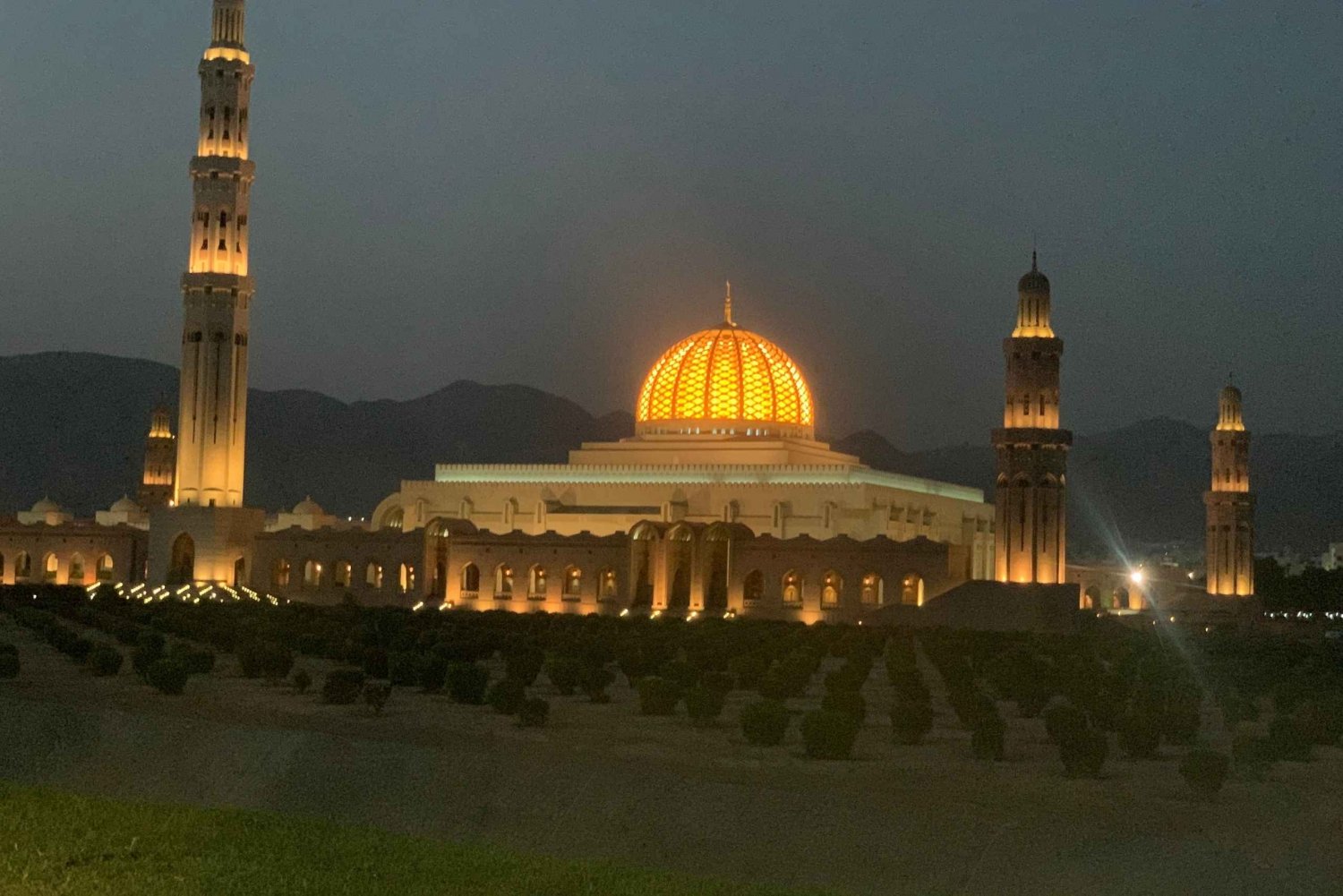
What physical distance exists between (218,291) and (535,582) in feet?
36.7

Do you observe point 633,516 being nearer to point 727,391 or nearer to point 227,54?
point 727,391

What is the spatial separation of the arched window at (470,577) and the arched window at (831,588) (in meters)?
8.55

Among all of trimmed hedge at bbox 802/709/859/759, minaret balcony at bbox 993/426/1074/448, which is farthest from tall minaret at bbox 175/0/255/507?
trimmed hedge at bbox 802/709/859/759

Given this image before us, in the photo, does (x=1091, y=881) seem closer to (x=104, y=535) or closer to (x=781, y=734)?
(x=781, y=734)

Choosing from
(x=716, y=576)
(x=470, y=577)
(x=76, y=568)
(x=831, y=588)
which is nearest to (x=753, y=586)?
(x=716, y=576)

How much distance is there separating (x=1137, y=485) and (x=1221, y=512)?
67359 millimetres

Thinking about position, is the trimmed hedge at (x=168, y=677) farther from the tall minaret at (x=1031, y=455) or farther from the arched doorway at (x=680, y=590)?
the tall minaret at (x=1031, y=455)

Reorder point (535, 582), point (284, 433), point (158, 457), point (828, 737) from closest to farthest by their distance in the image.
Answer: point (828, 737) < point (535, 582) < point (158, 457) < point (284, 433)

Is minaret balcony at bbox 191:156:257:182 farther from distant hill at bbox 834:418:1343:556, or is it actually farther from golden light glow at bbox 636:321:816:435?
distant hill at bbox 834:418:1343:556

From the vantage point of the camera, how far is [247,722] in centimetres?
1839

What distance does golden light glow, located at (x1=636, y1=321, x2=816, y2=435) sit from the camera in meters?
52.9

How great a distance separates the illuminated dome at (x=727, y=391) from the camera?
5281 cm

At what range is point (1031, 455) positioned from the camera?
4525 centimetres

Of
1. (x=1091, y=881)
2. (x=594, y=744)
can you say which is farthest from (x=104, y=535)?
(x=1091, y=881)
